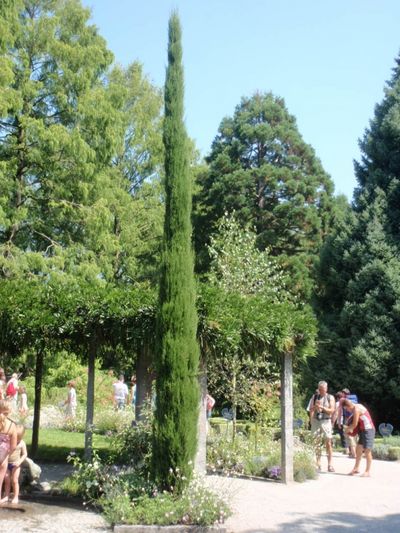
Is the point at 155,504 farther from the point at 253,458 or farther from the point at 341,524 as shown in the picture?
the point at 253,458

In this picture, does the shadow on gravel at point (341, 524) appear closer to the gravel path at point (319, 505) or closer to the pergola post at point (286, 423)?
the gravel path at point (319, 505)

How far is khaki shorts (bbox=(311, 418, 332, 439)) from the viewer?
12.1 metres

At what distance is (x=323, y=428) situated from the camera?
1212cm

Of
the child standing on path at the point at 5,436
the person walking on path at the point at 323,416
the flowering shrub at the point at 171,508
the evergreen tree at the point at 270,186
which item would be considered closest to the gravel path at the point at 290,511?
the flowering shrub at the point at 171,508

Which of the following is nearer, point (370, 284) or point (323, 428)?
point (323, 428)

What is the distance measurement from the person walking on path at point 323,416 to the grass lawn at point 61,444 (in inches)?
164

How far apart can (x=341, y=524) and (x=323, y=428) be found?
4.63 m

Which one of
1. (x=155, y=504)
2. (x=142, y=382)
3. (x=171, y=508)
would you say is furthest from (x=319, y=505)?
(x=142, y=382)

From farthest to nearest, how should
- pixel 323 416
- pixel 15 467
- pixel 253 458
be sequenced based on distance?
1. pixel 323 416
2. pixel 253 458
3. pixel 15 467

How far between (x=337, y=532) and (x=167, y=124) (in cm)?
579

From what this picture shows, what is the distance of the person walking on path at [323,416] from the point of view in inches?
473

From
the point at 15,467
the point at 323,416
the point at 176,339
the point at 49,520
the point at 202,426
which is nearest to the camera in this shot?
the point at 49,520

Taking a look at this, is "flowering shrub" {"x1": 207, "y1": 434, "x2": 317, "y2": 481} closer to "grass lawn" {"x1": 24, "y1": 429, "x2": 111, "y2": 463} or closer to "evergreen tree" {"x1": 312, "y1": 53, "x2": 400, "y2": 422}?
"grass lawn" {"x1": 24, "y1": 429, "x2": 111, "y2": 463}

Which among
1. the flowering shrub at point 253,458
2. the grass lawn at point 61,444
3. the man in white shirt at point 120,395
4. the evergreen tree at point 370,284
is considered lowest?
the grass lawn at point 61,444
